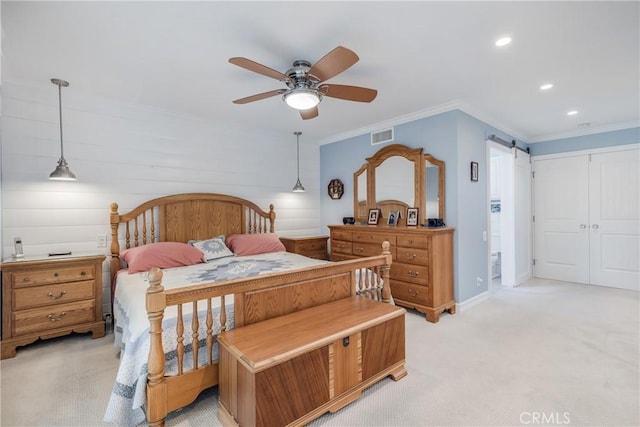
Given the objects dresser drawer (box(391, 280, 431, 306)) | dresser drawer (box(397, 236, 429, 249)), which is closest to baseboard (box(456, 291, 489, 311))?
dresser drawer (box(391, 280, 431, 306))

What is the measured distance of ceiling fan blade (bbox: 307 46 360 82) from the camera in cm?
190

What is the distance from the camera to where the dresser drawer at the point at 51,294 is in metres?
2.76

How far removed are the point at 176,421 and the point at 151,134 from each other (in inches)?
128

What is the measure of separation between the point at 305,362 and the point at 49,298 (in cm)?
274

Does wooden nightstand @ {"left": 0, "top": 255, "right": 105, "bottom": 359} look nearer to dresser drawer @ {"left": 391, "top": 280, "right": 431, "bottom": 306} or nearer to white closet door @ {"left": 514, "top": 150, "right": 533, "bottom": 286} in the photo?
dresser drawer @ {"left": 391, "top": 280, "right": 431, "bottom": 306}

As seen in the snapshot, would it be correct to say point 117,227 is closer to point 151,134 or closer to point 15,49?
point 151,134

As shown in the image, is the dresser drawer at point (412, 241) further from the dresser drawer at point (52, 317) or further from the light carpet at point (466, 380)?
the dresser drawer at point (52, 317)

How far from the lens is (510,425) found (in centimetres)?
184

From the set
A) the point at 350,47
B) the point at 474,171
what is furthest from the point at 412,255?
the point at 350,47

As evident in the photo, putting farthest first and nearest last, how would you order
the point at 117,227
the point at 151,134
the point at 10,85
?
1. the point at 151,134
2. the point at 117,227
3. the point at 10,85

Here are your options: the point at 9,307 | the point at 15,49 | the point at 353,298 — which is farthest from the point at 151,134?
the point at 353,298

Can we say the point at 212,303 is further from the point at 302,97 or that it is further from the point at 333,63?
the point at 333,63

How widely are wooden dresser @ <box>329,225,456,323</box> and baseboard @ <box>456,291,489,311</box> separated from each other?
0.10m

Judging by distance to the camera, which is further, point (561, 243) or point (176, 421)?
point (561, 243)
